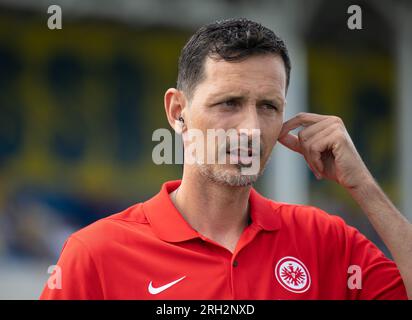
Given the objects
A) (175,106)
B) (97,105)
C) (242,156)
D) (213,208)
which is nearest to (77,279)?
(213,208)

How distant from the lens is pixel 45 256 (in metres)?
7.38

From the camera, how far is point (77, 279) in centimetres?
207

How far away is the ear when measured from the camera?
2457 millimetres

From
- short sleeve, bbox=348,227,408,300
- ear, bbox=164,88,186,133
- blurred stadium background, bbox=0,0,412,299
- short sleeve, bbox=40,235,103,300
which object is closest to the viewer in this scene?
short sleeve, bbox=40,235,103,300

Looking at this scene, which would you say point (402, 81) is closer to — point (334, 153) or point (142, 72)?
point (142, 72)

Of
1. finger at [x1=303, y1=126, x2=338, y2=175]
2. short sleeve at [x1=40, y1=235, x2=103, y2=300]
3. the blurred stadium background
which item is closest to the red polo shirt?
short sleeve at [x1=40, y1=235, x2=103, y2=300]

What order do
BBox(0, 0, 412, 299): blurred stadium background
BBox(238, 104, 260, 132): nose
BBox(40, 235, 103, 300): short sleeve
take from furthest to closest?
1. BBox(0, 0, 412, 299): blurred stadium background
2. BBox(238, 104, 260, 132): nose
3. BBox(40, 235, 103, 300): short sleeve

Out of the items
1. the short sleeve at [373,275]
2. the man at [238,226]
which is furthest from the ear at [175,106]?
the short sleeve at [373,275]

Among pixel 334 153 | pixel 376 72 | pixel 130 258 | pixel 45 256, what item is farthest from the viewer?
pixel 376 72

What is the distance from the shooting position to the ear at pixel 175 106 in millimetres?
2457

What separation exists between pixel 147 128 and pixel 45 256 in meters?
1.86

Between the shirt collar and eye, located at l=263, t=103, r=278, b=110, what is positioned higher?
eye, located at l=263, t=103, r=278, b=110

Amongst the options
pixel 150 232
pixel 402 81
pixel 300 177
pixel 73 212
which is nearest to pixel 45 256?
pixel 73 212

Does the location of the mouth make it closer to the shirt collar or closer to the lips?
the lips
